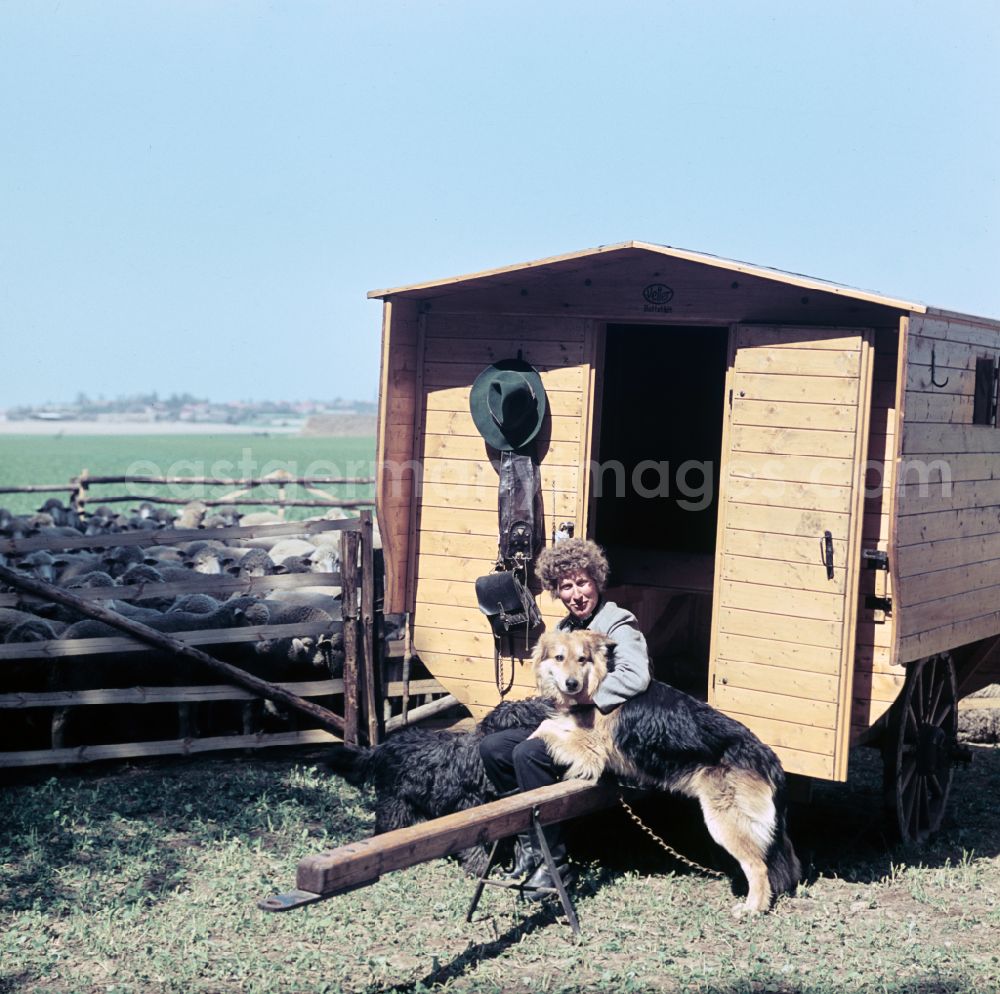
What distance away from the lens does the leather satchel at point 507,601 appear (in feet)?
25.4

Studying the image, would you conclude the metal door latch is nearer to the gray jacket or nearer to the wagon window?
the gray jacket

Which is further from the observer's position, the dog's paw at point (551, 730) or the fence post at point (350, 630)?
the fence post at point (350, 630)

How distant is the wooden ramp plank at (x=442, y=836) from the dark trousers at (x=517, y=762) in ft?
0.55

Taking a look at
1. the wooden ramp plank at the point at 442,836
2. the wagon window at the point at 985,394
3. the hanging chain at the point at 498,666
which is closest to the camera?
the wooden ramp plank at the point at 442,836

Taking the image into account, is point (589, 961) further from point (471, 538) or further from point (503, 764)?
point (471, 538)

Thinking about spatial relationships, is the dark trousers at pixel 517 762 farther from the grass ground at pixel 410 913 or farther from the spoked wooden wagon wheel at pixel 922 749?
the spoked wooden wagon wheel at pixel 922 749

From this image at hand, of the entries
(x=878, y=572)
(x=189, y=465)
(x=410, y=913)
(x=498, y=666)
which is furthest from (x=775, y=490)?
(x=189, y=465)

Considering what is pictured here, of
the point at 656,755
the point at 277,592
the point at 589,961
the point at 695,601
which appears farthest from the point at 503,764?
the point at 277,592

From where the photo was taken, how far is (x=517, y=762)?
20.6 feet

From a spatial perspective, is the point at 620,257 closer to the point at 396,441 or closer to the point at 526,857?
the point at 396,441

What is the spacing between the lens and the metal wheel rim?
7.29m

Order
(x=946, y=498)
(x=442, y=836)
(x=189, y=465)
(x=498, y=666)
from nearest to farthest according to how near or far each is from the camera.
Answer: (x=442, y=836), (x=946, y=498), (x=498, y=666), (x=189, y=465)

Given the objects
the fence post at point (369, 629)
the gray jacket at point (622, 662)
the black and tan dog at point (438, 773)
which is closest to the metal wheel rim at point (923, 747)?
the gray jacket at point (622, 662)

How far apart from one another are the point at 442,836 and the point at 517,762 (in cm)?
114
